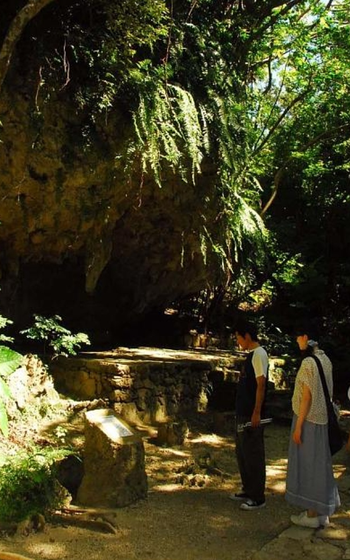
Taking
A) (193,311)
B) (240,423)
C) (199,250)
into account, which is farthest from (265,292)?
(240,423)

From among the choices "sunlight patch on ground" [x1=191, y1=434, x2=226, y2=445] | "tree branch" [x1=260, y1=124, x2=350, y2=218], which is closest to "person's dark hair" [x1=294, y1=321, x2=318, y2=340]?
"sunlight patch on ground" [x1=191, y1=434, x2=226, y2=445]

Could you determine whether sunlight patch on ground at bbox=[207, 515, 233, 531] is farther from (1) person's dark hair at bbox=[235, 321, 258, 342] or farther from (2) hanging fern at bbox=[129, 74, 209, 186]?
(2) hanging fern at bbox=[129, 74, 209, 186]

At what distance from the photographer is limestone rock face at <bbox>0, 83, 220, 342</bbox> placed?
22.2ft

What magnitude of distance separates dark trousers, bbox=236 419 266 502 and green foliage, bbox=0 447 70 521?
157 centimetres

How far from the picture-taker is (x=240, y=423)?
441 cm

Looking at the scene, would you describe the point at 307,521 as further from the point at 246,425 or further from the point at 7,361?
the point at 7,361

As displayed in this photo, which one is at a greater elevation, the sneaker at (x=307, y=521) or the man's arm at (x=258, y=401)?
the man's arm at (x=258, y=401)

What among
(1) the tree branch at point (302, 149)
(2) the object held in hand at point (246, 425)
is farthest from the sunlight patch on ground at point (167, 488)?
(1) the tree branch at point (302, 149)

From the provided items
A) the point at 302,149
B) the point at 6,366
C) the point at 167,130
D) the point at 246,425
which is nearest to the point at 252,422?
the point at 246,425

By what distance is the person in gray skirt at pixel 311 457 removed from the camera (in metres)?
3.70

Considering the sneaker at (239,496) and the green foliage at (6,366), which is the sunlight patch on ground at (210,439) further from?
the green foliage at (6,366)

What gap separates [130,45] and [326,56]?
643 cm

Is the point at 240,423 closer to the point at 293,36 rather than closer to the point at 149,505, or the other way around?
the point at 149,505

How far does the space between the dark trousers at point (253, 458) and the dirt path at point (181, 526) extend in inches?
7.9
